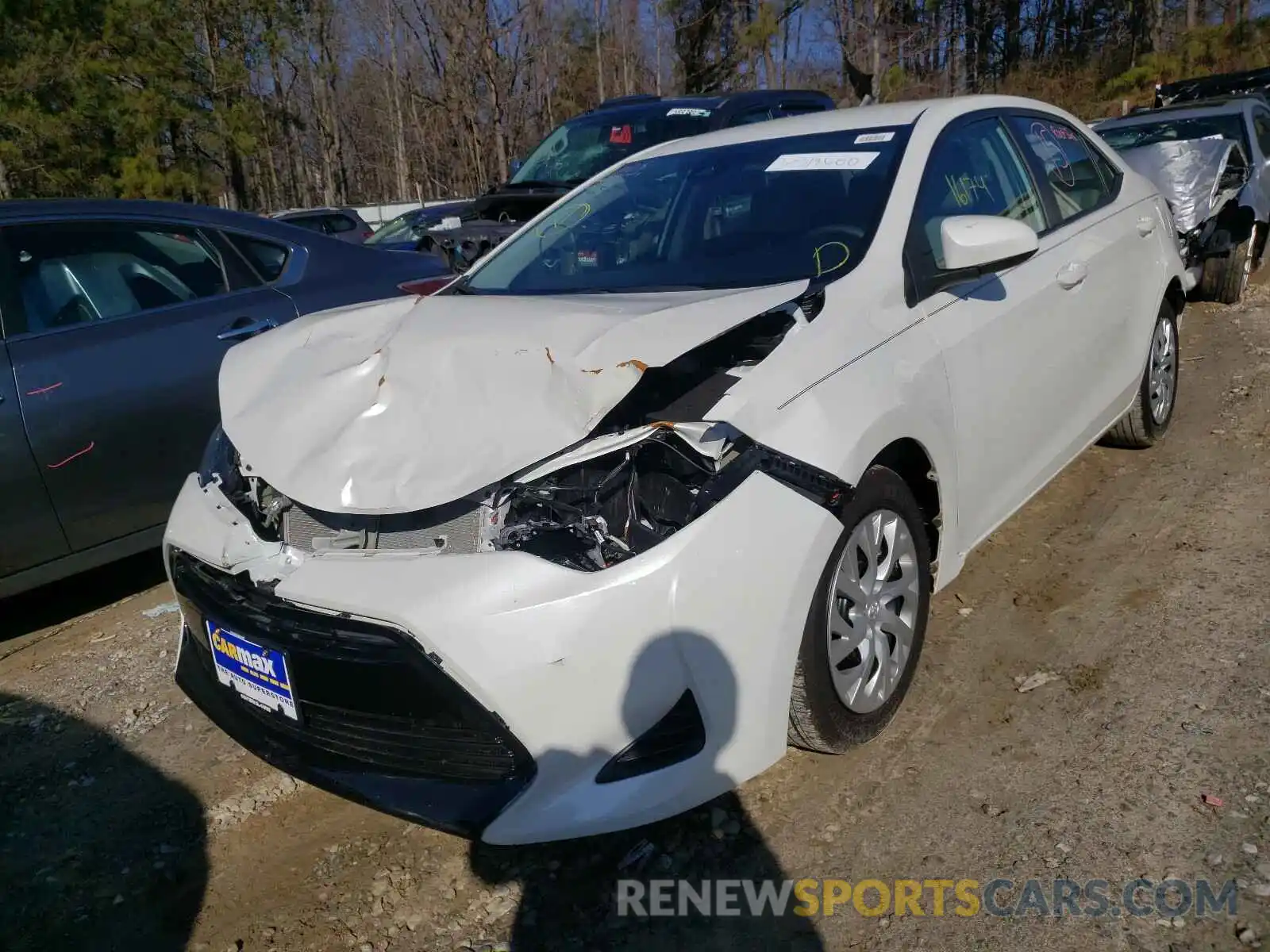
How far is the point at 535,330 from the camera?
244cm

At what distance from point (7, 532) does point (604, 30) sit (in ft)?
127

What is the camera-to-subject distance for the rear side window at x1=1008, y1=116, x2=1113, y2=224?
12.3ft

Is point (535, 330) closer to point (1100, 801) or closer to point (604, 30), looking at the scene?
point (1100, 801)

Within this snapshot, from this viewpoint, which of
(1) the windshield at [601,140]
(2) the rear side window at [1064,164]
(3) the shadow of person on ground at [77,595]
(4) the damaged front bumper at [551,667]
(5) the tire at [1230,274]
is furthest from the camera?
(5) the tire at [1230,274]

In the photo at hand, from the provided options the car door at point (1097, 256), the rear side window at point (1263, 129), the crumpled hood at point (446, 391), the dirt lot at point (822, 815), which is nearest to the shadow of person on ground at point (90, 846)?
the dirt lot at point (822, 815)

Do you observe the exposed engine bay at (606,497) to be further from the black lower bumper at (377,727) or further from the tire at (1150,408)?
the tire at (1150,408)

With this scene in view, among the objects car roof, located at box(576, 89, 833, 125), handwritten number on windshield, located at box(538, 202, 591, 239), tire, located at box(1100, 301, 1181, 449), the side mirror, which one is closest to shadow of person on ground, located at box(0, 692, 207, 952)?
handwritten number on windshield, located at box(538, 202, 591, 239)

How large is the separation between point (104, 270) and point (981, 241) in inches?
128

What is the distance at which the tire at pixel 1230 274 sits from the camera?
7418mm

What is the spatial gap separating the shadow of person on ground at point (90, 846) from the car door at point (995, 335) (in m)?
2.36

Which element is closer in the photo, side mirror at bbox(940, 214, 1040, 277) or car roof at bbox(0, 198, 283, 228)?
side mirror at bbox(940, 214, 1040, 277)

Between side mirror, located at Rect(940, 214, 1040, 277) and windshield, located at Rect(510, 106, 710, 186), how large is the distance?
4.51 meters

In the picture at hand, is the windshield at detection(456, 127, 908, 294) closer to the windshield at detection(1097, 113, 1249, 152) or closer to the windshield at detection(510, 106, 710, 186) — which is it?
the windshield at detection(510, 106, 710, 186)

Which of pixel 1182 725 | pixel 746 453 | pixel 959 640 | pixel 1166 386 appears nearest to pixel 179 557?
pixel 746 453
